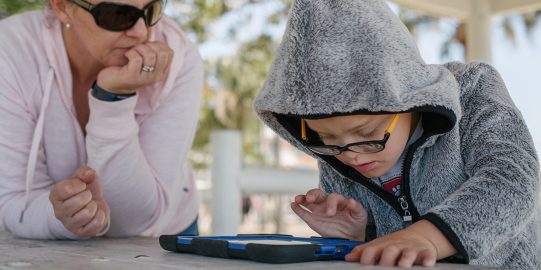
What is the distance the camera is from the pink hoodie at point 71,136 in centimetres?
196

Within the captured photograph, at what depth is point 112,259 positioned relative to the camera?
52.1 inches

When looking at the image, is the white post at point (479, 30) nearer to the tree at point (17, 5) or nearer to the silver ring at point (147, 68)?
the tree at point (17, 5)

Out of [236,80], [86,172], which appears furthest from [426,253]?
[236,80]

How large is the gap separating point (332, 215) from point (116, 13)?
31.8 inches

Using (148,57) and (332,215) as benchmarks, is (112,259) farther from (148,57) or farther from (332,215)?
(148,57)

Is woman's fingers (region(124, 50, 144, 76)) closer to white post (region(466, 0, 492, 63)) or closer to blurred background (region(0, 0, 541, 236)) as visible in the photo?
blurred background (region(0, 0, 541, 236))

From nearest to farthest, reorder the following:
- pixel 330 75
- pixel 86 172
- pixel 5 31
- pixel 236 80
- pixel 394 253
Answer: pixel 394 253
pixel 330 75
pixel 86 172
pixel 5 31
pixel 236 80

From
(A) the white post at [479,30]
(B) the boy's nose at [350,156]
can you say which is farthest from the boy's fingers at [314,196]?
(A) the white post at [479,30]

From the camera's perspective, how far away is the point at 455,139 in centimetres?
166

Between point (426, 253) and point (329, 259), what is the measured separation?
18 centimetres

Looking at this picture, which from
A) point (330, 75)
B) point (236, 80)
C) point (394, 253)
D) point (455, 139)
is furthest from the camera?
point (236, 80)

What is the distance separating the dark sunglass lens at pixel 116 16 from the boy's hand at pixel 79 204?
0.41m

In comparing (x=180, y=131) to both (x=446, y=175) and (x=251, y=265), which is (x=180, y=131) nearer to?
(x=446, y=175)

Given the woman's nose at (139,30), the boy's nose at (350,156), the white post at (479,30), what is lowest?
the boy's nose at (350,156)
